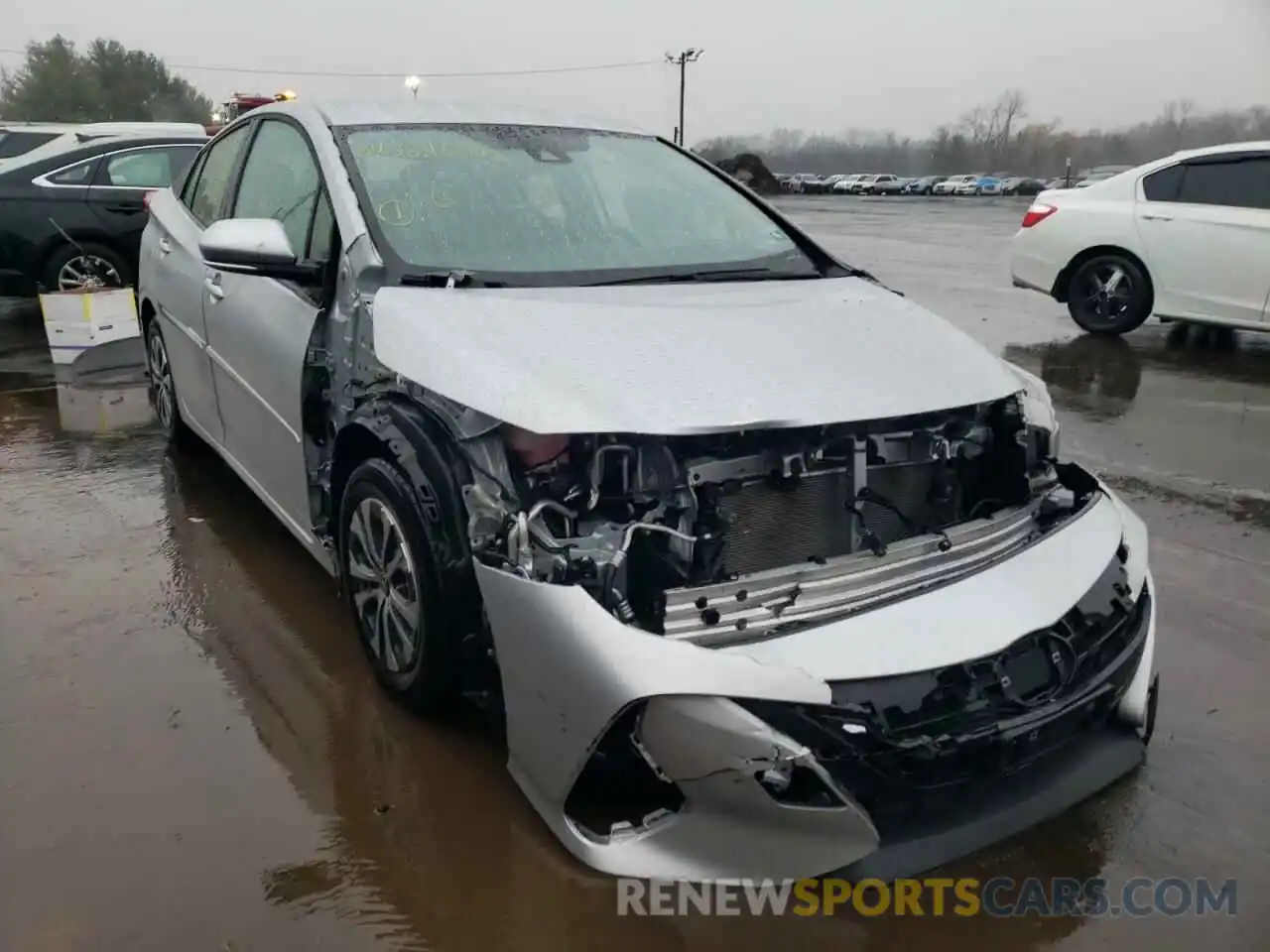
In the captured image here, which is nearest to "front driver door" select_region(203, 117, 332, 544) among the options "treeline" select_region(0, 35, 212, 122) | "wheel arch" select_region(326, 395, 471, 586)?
"wheel arch" select_region(326, 395, 471, 586)

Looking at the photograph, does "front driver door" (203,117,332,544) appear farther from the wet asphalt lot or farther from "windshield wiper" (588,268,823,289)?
"windshield wiper" (588,268,823,289)

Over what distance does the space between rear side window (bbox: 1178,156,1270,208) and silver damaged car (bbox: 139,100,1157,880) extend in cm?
613

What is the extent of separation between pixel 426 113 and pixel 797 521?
2173 mm

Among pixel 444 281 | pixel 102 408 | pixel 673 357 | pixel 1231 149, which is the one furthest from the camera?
pixel 1231 149

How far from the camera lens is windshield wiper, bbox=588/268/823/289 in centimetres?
325

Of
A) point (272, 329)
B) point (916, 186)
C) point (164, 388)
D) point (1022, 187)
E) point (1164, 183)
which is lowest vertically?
point (916, 186)

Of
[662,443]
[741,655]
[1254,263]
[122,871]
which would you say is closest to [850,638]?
[741,655]

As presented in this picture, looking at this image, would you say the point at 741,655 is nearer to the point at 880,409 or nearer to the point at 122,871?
the point at 880,409

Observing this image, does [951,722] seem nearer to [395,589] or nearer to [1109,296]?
[395,589]

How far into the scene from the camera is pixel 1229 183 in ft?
27.1

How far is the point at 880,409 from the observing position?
8.37 feet

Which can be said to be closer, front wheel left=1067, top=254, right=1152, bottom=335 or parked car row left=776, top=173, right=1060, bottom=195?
front wheel left=1067, top=254, right=1152, bottom=335

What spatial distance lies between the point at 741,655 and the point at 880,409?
2.49ft

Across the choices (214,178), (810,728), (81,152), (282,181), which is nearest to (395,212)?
(282,181)
